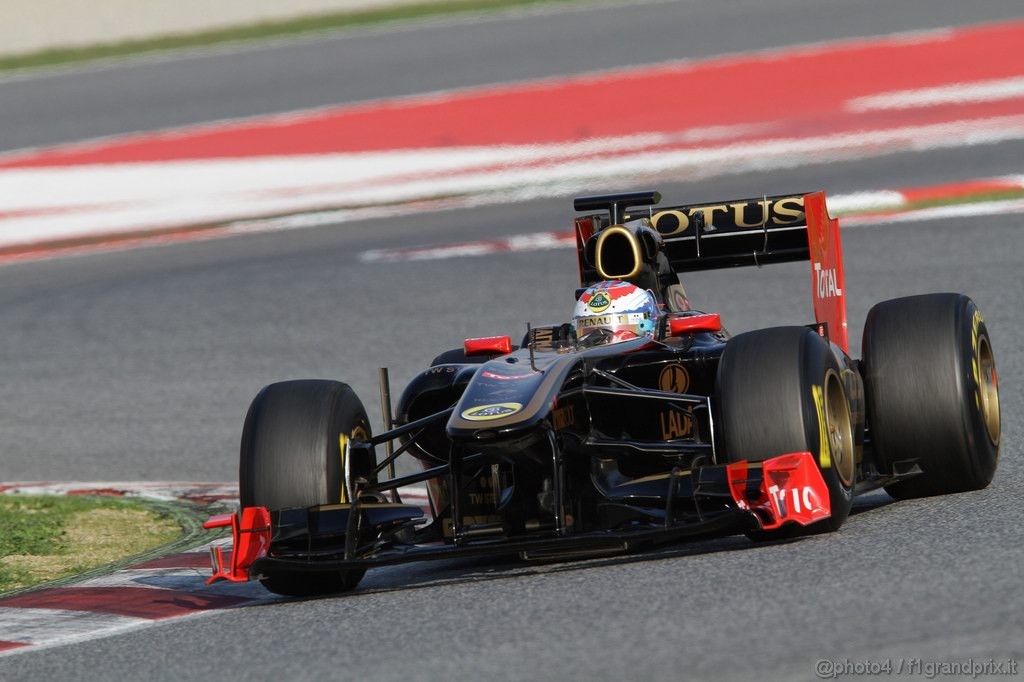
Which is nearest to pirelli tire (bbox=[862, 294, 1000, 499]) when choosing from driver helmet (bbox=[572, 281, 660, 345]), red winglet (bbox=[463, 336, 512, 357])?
driver helmet (bbox=[572, 281, 660, 345])

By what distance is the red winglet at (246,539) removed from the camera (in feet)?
20.4

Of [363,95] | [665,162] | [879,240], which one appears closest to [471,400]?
[879,240]

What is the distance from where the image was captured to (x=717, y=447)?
245 inches

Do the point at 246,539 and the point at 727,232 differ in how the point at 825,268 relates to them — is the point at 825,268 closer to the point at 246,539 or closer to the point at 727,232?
the point at 727,232

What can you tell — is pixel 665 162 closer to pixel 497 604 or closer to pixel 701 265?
pixel 701 265

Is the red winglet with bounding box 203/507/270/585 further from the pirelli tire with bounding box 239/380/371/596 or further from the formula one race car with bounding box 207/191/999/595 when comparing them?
the pirelli tire with bounding box 239/380/371/596

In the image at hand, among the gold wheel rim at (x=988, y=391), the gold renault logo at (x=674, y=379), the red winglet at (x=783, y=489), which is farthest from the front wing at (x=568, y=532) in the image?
the gold wheel rim at (x=988, y=391)

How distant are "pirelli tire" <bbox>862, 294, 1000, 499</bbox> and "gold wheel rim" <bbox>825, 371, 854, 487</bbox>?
1.29 ft

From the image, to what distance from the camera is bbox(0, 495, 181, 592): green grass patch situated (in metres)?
7.77

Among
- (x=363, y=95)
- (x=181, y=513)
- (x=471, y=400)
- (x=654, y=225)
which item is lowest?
(x=181, y=513)

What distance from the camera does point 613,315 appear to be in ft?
23.0

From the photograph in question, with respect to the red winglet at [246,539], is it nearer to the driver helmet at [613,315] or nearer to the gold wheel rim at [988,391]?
the driver helmet at [613,315]

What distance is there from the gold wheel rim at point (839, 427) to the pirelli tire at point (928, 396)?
0.39m

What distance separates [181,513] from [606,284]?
2987 millimetres
